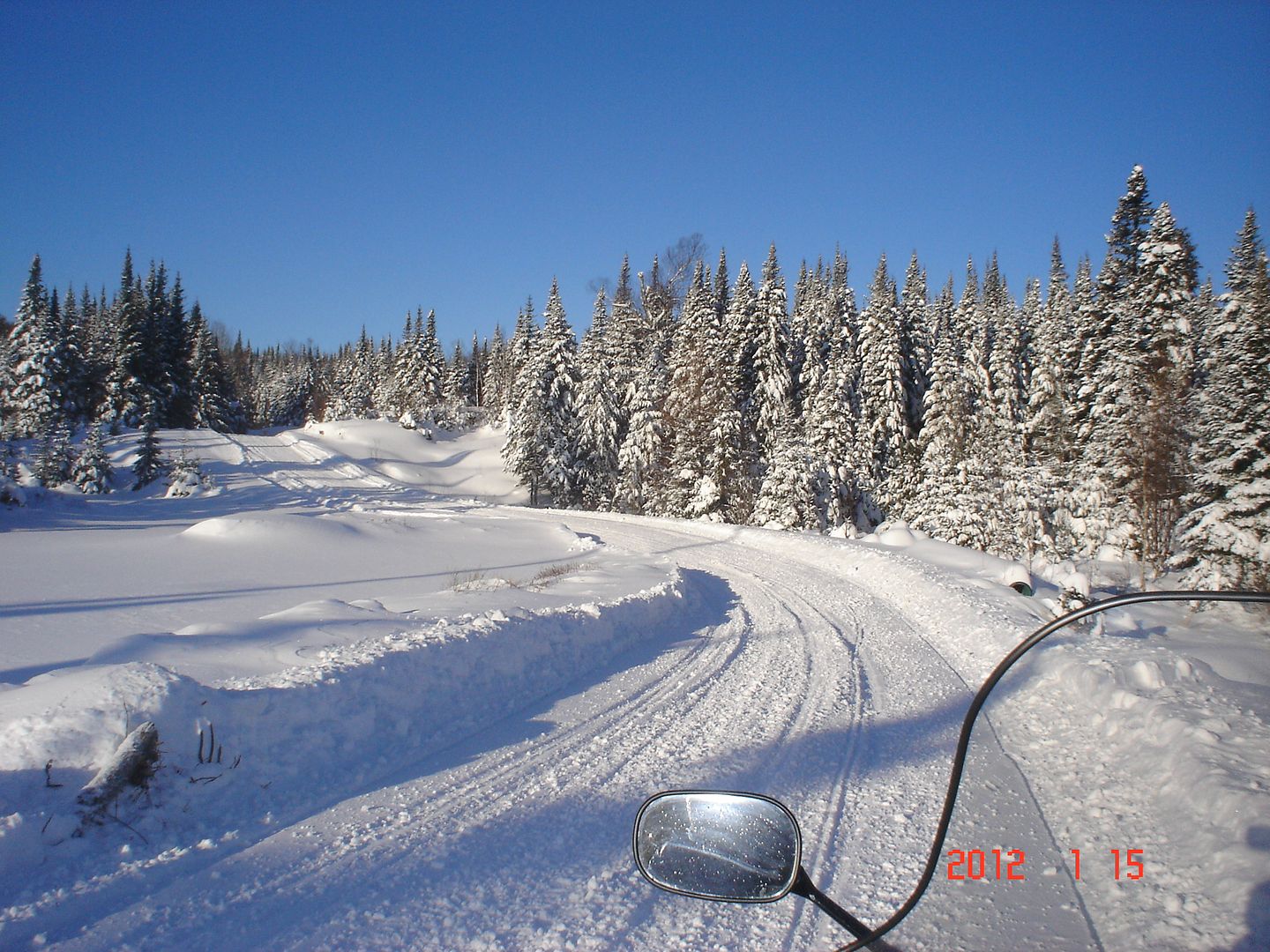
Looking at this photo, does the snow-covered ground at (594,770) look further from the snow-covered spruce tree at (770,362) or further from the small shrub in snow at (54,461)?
the small shrub in snow at (54,461)

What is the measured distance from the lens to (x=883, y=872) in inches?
131

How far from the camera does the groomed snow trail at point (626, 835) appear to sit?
2.83 meters

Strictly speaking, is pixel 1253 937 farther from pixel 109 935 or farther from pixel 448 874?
pixel 109 935

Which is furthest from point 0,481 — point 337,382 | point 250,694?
point 337,382

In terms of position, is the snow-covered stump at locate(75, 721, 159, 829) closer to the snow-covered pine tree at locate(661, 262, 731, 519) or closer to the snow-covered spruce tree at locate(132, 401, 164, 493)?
the snow-covered pine tree at locate(661, 262, 731, 519)

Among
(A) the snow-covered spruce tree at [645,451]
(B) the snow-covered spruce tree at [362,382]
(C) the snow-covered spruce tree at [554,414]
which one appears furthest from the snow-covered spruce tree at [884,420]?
(B) the snow-covered spruce tree at [362,382]

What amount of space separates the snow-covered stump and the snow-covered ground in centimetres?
6

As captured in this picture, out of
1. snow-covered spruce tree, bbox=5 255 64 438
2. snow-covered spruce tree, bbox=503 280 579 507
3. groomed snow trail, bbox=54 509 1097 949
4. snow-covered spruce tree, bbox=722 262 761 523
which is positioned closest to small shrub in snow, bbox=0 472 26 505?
snow-covered spruce tree, bbox=5 255 64 438

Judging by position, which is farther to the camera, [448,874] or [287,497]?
[287,497]

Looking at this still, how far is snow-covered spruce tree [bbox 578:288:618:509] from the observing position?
40344 millimetres

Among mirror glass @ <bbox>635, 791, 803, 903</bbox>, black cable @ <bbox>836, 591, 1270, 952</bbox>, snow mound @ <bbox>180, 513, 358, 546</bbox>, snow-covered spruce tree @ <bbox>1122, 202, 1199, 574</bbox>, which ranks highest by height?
snow-covered spruce tree @ <bbox>1122, 202, 1199, 574</bbox>

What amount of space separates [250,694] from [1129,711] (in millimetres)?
6215

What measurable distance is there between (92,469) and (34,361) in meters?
20.6
